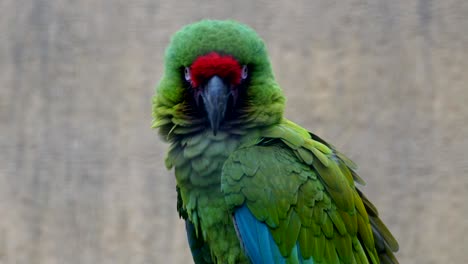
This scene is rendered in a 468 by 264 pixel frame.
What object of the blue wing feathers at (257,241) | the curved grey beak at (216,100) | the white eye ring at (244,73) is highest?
the white eye ring at (244,73)

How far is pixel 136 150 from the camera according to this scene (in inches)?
151

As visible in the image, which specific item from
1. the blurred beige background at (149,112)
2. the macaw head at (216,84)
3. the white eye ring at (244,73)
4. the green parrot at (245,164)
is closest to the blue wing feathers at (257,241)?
the green parrot at (245,164)

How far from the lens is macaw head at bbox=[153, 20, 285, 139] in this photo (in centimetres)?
216

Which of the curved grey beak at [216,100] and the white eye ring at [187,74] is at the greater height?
the white eye ring at [187,74]

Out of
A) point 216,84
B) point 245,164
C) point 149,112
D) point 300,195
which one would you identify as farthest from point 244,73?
point 149,112

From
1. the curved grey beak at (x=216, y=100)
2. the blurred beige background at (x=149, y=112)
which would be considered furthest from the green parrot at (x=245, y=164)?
the blurred beige background at (x=149, y=112)

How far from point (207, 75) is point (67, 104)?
189 centimetres

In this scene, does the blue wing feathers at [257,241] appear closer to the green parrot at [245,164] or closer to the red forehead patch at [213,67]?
the green parrot at [245,164]

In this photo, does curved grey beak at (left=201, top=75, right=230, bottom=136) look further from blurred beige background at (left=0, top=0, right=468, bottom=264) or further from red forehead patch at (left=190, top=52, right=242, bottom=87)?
blurred beige background at (left=0, top=0, right=468, bottom=264)

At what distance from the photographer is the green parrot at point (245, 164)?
218 centimetres

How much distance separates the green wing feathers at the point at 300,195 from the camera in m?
2.18

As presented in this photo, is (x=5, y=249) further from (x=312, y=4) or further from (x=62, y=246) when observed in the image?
(x=312, y=4)

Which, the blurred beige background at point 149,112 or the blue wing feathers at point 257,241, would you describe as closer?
the blue wing feathers at point 257,241

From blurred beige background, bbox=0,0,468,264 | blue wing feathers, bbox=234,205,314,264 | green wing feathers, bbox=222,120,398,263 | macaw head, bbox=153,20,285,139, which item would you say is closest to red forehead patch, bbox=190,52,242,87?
macaw head, bbox=153,20,285,139
